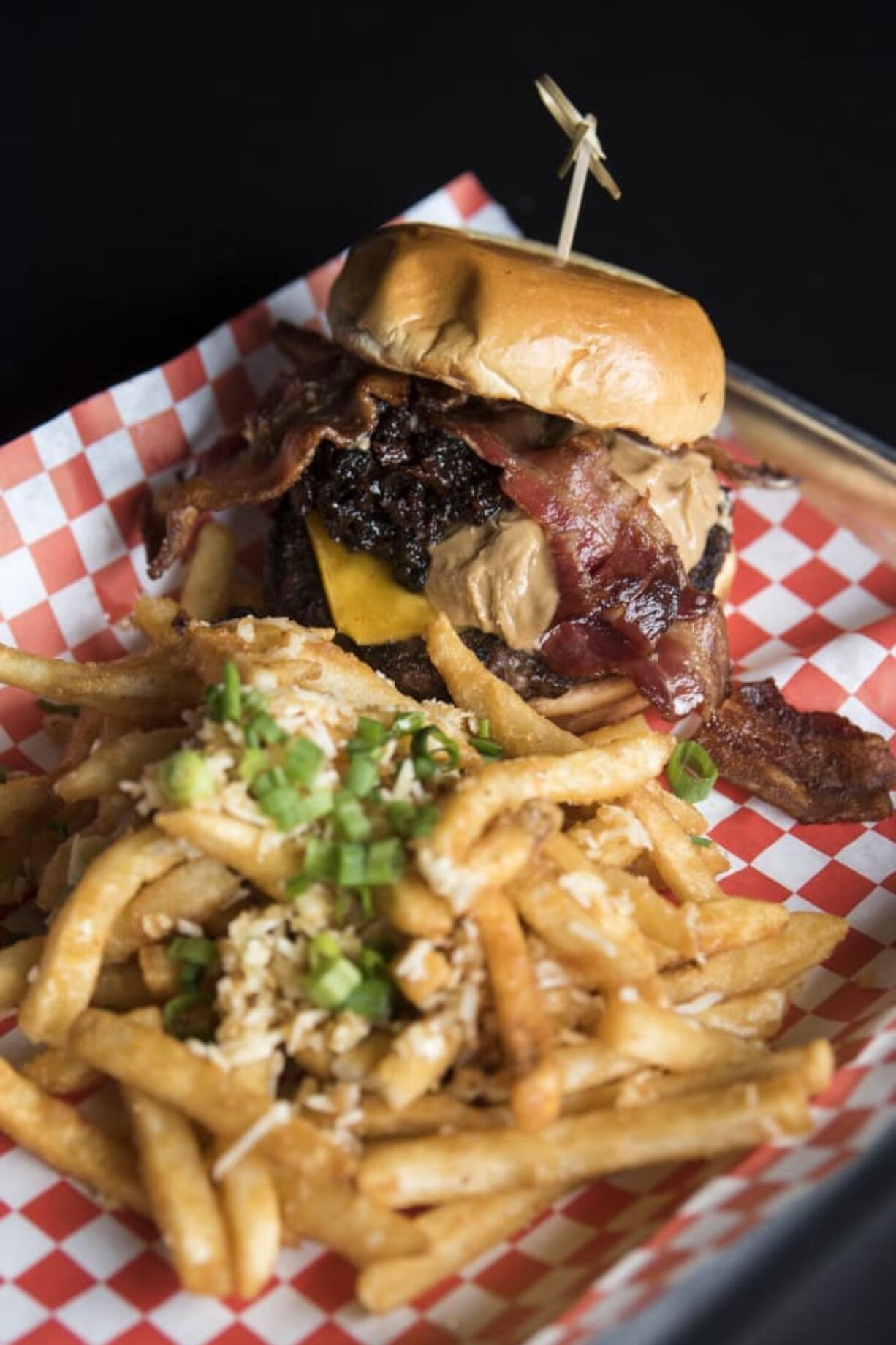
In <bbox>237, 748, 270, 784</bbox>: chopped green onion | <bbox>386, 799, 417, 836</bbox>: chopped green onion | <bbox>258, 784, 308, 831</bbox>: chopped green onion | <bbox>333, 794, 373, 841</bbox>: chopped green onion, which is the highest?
<bbox>237, 748, 270, 784</bbox>: chopped green onion

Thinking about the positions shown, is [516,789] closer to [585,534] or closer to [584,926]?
[584,926]

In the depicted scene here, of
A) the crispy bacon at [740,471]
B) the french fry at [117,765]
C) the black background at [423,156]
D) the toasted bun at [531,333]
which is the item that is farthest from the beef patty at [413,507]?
the black background at [423,156]

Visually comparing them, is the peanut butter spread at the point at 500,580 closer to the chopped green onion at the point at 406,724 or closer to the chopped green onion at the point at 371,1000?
the chopped green onion at the point at 406,724

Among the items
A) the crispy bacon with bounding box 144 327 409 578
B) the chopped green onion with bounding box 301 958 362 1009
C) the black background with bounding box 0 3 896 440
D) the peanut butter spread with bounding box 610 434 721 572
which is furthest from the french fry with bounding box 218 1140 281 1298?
the black background with bounding box 0 3 896 440

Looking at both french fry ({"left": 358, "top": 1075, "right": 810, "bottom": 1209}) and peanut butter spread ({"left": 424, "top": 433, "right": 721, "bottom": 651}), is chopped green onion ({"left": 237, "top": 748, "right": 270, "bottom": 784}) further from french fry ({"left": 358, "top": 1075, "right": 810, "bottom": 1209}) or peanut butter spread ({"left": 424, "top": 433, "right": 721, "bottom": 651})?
peanut butter spread ({"left": 424, "top": 433, "right": 721, "bottom": 651})

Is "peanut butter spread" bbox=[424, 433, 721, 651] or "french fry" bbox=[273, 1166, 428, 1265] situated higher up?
"peanut butter spread" bbox=[424, 433, 721, 651]

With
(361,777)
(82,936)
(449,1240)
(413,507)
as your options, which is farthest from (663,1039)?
(413,507)
